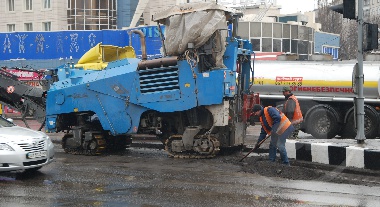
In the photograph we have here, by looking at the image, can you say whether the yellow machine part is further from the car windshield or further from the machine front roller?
the car windshield

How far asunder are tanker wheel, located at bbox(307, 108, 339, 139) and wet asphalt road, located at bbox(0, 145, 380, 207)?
6.93m

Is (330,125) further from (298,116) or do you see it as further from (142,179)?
(142,179)

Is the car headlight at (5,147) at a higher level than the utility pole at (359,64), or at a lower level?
lower

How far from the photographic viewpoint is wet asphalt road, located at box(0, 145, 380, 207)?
8836 millimetres

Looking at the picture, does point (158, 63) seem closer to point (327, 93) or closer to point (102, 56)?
point (102, 56)

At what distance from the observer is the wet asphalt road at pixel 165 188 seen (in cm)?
884

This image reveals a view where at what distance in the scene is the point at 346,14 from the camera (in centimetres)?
1274

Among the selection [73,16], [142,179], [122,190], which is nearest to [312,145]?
[142,179]

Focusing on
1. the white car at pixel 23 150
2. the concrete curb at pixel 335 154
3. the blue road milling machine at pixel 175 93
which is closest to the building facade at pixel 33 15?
the blue road milling machine at pixel 175 93

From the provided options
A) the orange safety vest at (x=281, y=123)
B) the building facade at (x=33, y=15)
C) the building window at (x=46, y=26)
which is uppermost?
the building facade at (x=33, y=15)

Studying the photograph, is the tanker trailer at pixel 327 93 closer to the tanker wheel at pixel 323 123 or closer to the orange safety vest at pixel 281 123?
the tanker wheel at pixel 323 123

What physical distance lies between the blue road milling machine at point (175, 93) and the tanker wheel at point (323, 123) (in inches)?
209

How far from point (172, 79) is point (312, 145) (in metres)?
3.27

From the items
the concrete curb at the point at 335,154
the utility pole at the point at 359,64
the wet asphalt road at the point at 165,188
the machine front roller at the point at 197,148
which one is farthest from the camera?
the machine front roller at the point at 197,148
